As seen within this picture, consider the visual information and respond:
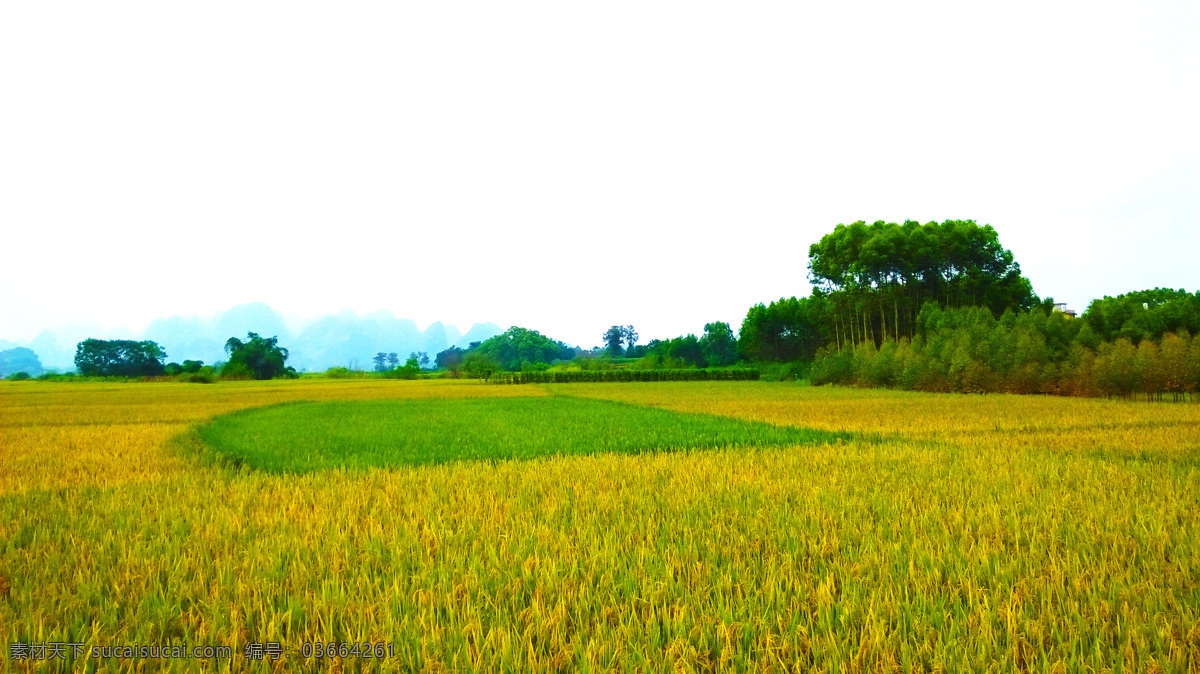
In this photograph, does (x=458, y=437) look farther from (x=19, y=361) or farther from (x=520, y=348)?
(x=19, y=361)

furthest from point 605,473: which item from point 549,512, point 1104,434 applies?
point 1104,434

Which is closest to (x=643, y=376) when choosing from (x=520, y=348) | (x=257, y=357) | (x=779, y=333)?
(x=779, y=333)

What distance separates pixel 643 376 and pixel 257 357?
157ft

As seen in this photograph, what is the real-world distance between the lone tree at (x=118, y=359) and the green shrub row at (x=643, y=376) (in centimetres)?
3427

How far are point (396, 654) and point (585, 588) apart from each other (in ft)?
3.29

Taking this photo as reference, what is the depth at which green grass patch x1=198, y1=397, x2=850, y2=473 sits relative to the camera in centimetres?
908

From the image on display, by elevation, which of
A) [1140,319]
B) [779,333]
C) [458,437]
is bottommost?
[458,437]

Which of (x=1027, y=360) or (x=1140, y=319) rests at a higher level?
(x=1140, y=319)

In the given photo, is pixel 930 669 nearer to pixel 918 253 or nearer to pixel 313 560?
pixel 313 560

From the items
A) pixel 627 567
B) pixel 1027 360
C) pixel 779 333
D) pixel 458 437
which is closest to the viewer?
pixel 627 567

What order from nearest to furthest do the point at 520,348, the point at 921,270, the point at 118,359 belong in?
the point at 921,270 → the point at 118,359 → the point at 520,348

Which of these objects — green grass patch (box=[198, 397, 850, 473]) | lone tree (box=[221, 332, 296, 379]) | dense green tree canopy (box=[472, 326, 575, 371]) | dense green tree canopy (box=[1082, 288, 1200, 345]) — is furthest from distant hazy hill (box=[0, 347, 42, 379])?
dense green tree canopy (box=[1082, 288, 1200, 345])

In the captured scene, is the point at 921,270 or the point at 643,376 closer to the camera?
the point at 921,270

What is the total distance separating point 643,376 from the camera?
54719 mm
